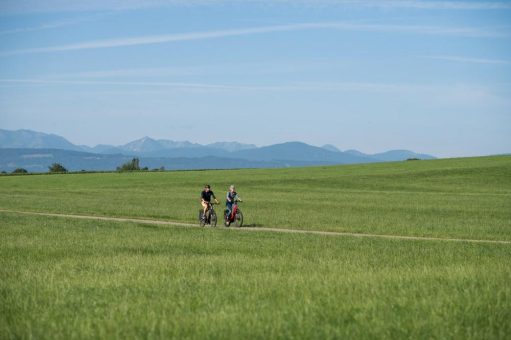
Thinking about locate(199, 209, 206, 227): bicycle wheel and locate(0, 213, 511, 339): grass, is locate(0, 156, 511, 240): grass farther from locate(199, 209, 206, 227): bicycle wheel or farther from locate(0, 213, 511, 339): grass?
locate(0, 213, 511, 339): grass

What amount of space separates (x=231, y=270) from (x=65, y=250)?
6929mm

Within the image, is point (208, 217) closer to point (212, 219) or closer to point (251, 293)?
point (212, 219)

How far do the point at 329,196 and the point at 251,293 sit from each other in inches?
1981

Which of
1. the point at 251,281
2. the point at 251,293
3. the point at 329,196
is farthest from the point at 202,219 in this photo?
the point at 329,196

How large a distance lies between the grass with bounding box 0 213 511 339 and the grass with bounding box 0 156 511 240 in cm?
1222

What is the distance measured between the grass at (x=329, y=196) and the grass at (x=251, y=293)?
12.2 meters

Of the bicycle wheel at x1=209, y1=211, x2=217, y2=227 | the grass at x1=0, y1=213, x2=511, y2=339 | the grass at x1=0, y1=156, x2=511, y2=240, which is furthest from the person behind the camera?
the grass at x1=0, y1=156, x2=511, y2=240

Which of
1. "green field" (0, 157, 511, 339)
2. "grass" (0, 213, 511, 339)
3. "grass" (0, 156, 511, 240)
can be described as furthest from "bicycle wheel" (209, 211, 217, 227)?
"grass" (0, 213, 511, 339)

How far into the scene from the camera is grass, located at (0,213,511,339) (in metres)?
8.39

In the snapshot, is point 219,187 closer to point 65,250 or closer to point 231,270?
point 65,250

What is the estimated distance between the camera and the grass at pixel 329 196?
3353cm

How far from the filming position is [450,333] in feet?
26.1

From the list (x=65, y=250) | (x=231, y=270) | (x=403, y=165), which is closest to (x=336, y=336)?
(x=231, y=270)

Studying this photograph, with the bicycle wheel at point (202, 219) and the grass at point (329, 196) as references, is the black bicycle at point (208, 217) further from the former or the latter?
the grass at point (329, 196)
